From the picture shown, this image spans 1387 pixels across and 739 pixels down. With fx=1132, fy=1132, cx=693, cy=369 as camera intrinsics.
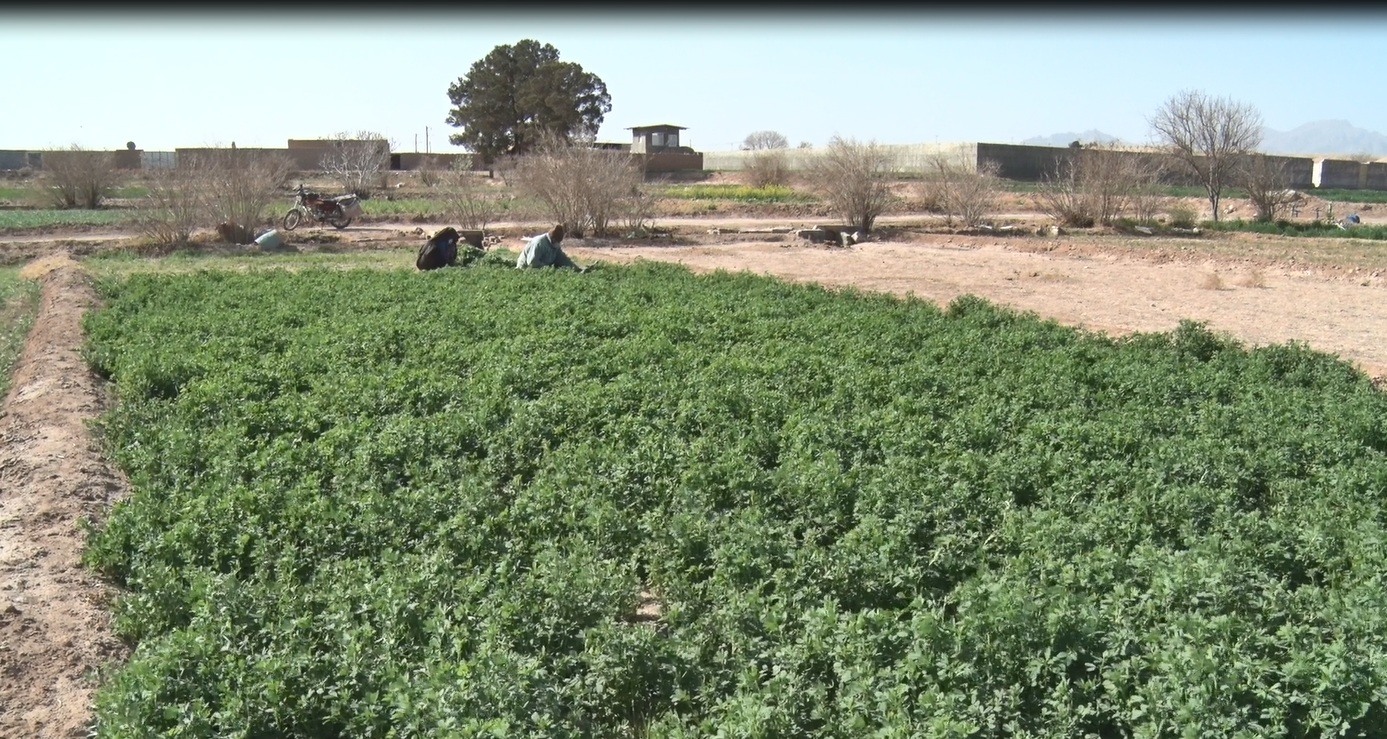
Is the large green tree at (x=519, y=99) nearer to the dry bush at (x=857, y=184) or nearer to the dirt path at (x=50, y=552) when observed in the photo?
the dry bush at (x=857, y=184)

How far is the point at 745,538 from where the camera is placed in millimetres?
5754

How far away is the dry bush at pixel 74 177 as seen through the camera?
39.1m

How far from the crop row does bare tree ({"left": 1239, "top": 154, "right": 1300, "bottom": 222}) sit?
90.2 ft

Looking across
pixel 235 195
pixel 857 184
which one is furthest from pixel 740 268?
pixel 235 195

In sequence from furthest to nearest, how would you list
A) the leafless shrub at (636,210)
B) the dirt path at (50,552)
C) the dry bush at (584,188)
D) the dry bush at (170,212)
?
the leafless shrub at (636,210)
the dry bush at (584,188)
the dry bush at (170,212)
the dirt path at (50,552)

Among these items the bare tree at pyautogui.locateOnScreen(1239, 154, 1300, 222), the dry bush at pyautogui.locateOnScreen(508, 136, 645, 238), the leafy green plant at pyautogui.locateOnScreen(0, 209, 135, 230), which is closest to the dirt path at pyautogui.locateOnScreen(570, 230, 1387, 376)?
the dry bush at pyautogui.locateOnScreen(508, 136, 645, 238)

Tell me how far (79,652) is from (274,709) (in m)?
1.59

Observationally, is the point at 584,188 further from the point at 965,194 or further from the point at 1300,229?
the point at 1300,229

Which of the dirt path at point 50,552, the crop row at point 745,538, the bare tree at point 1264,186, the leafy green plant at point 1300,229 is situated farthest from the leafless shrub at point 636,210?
the bare tree at point 1264,186

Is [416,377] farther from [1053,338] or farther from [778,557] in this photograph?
[1053,338]

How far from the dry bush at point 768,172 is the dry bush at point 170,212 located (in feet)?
96.5

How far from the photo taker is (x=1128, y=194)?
109 ft

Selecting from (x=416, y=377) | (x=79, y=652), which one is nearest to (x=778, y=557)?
(x=79, y=652)

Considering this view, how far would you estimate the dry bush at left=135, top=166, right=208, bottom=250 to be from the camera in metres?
24.7
